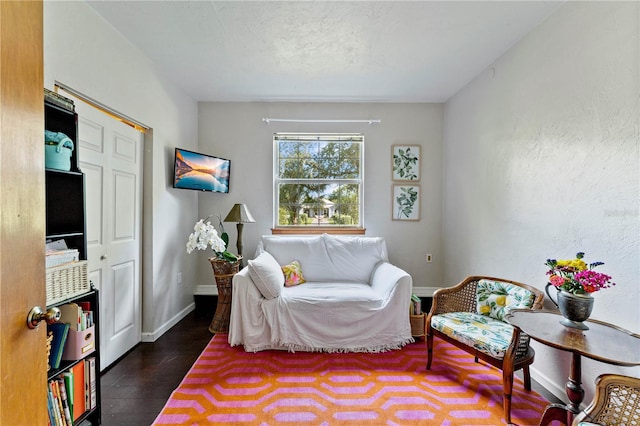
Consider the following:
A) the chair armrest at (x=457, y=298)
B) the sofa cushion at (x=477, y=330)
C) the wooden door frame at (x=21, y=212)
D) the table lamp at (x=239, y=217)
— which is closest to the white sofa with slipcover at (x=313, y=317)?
the chair armrest at (x=457, y=298)

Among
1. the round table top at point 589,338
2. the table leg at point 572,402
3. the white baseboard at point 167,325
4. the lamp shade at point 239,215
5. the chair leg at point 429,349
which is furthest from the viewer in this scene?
the lamp shade at point 239,215

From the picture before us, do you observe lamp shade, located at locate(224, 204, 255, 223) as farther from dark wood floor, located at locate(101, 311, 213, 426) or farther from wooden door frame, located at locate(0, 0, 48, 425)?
wooden door frame, located at locate(0, 0, 48, 425)

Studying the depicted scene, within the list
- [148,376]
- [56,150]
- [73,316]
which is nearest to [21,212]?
[56,150]

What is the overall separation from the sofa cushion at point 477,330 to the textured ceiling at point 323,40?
215 cm

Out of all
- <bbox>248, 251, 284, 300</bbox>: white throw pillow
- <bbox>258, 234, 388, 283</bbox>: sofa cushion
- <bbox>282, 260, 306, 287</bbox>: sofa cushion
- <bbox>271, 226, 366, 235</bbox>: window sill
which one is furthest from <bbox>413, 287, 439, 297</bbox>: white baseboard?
<bbox>248, 251, 284, 300</bbox>: white throw pillow

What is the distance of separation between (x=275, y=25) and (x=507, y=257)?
2.57 m

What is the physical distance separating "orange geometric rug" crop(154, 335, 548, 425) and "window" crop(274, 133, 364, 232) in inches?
62.9

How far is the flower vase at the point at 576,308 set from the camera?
1.37 m

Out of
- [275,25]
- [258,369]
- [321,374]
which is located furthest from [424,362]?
[275,25]

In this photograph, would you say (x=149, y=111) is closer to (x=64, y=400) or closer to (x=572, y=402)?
(x=64, y=400)

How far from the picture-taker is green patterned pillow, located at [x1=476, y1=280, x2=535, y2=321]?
1.92 metres

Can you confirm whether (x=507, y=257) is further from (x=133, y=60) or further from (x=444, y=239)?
(x=133, y=60)

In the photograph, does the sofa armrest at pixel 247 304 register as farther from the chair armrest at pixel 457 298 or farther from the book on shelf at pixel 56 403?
the chair armrest at pixel 457 298

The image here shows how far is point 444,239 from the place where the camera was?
131 inches
